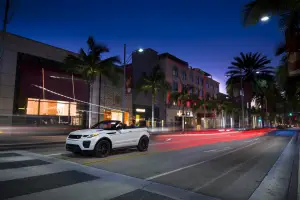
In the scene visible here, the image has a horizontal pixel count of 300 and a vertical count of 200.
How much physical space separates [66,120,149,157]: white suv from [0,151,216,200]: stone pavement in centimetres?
171

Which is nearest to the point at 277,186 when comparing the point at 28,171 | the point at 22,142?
the point at 28,171

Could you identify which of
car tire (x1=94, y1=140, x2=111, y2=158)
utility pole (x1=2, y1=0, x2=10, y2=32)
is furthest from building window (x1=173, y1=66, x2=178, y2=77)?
car tire (x1=94, y1=140, x2=111, y2=158)

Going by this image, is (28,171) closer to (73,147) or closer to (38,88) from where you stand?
(73,147)

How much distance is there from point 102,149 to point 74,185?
416 centimetres

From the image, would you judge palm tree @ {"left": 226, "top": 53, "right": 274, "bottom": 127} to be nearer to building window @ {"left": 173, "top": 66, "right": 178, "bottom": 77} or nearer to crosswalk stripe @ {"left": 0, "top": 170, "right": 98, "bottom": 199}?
building window @ {"left": 173, "top": 66, "right": 178, "bottom": 77}

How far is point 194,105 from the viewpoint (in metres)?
43.9

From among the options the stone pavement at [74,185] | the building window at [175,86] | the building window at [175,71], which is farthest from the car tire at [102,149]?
the building window at [175,71]

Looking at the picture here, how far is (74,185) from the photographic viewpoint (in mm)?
5617

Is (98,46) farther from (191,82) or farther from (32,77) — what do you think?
(191,82)

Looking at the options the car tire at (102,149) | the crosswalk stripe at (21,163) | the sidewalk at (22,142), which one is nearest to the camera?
the crosswalk stripe at (21,163)

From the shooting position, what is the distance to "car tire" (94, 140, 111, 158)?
9.47 meters

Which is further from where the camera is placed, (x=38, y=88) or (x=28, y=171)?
(x=38, y=88)

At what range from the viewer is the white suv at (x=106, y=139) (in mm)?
9242

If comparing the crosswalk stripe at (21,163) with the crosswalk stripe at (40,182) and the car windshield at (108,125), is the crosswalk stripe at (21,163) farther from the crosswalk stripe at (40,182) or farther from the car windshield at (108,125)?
the car windshield at (108,125)
